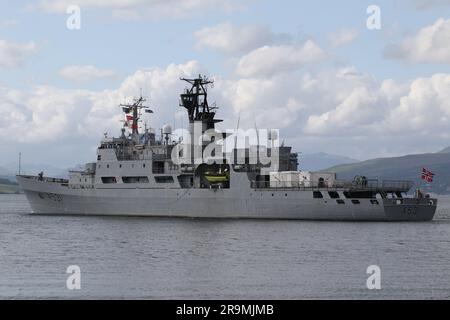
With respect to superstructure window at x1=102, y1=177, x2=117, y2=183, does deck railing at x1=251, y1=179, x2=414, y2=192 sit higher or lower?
lower

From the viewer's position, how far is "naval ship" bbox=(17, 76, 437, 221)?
5662 centimetres

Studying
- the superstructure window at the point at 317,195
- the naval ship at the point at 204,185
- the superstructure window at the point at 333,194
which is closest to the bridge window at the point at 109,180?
the naval ship at the point at 204,185

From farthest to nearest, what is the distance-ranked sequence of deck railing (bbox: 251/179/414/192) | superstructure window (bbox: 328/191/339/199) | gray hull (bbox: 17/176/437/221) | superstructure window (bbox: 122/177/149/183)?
superstructure window (bbox: 122/177/149/183) → gray hull (bbox: 17/176/437/221) → superstructure window (bbox: 328/191/339/199) → deck railing (bbox: 251/179/414/192)

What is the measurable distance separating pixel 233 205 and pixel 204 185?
3.53 m

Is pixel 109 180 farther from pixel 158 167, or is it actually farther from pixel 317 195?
pixel 317 195

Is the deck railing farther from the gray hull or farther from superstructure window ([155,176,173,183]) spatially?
superstructure window ([155,176,173,183])

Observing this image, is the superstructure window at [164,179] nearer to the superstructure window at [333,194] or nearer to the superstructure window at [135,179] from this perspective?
the superstructure window at [135,179]

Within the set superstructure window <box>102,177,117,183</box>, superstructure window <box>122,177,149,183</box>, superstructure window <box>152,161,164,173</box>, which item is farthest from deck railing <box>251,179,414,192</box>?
superstructure window <box>102,177,117,183</box>

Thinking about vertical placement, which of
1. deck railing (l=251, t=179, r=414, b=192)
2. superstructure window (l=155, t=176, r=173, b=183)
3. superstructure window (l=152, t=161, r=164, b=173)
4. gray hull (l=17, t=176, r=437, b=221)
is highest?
superstructure window (l=152, t=161, r=164, b=173)

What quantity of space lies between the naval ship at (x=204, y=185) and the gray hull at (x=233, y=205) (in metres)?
0.08

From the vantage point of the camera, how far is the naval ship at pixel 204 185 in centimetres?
5662

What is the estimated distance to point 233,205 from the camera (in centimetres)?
5891

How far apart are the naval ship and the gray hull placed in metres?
0.08
